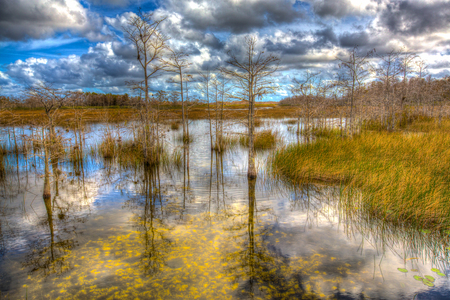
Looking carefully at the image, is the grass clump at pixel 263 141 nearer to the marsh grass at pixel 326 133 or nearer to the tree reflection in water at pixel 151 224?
the marsh grass at pixel 326 133

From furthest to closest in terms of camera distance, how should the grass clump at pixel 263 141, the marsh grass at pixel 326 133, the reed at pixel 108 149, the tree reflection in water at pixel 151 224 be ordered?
the marsh grass at pixel 326 133
the grass clump at pixel 263 141
the reed at pixel 108 149
the tree reflection in water at pixel 151 224

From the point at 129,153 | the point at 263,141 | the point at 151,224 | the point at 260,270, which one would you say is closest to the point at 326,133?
the point at 263,141

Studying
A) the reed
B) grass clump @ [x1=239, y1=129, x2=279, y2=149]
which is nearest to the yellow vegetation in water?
the reed

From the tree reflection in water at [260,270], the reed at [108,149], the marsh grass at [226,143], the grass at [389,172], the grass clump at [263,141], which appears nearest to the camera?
the tree reflection in water at [260,270]

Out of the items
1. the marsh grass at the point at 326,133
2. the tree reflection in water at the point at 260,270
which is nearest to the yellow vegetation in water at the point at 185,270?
the tree reflection in water at the point at 260,270

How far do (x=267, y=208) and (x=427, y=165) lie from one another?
6.68 meters

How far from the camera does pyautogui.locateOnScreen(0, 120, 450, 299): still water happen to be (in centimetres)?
447

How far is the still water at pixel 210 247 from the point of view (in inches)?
176

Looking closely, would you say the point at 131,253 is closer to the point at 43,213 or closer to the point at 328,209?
the point at 43,213

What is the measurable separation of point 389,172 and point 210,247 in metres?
7.20

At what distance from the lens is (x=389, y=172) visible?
29.3 ft

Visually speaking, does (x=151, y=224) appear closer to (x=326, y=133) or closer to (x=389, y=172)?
(x=389, y=172)

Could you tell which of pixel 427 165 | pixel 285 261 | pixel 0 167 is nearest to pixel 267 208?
pixel 285 261

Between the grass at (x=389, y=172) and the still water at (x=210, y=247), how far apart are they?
0.59m
